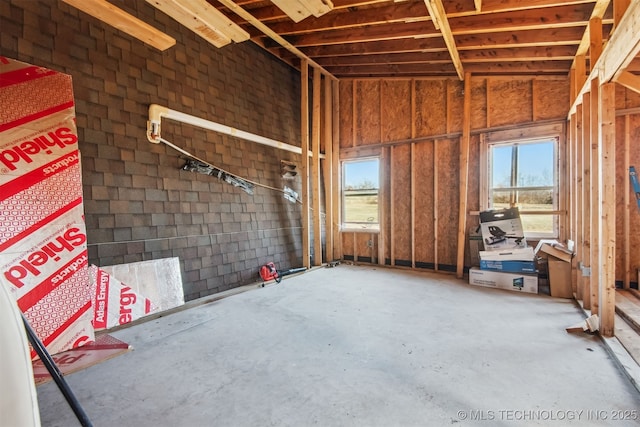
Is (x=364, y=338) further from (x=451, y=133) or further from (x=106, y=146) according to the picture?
(x=451, y=133)

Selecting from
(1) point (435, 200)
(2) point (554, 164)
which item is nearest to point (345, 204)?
(1) point (435, 200)

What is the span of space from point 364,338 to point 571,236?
11.2 feet

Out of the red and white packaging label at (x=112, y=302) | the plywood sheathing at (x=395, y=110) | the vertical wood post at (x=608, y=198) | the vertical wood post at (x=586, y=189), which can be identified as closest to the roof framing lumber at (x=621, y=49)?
the vertical wood post at (x=608, y=198)

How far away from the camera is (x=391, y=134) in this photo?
5836 millimetres

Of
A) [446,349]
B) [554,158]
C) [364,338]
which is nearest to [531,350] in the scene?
[446,349]

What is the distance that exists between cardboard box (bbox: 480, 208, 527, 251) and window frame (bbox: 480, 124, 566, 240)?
0.84 ft

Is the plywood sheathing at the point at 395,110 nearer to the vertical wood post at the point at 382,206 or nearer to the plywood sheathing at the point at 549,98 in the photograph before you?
the vertical wood post at the point at 382,206

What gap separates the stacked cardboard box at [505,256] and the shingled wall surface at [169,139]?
10.6ft

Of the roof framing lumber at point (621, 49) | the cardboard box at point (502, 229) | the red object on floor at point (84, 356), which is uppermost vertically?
the roof framing lumber at point (621, 49)

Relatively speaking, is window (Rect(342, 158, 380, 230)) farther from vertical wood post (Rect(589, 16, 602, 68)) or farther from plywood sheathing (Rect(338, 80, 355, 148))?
vertical wood post (Rect(589, 16, 602, 68))

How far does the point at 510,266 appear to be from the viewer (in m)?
4.29

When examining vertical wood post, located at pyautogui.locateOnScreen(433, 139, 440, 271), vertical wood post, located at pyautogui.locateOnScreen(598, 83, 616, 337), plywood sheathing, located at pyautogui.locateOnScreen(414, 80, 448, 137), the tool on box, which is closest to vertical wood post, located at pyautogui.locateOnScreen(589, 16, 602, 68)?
vertical wood post, located at pyautogui.locateOnScreen(598, 83, 616, 337)

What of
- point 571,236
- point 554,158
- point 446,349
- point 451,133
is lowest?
point 446,349

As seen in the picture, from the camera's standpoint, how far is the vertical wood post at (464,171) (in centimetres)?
490
